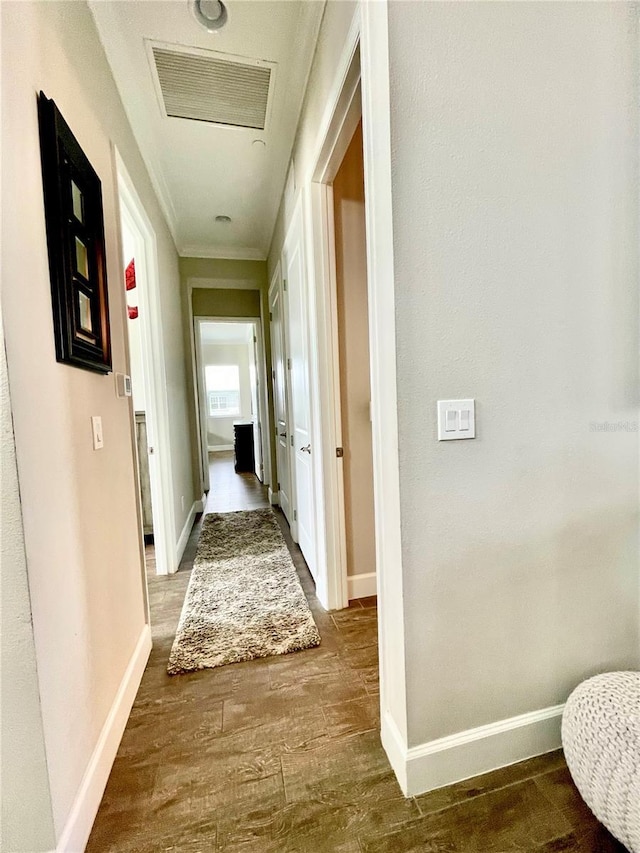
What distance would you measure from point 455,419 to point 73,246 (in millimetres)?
1324

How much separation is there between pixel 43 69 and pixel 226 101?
128 cm

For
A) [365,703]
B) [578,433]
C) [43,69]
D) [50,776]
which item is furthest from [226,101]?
[365,703]

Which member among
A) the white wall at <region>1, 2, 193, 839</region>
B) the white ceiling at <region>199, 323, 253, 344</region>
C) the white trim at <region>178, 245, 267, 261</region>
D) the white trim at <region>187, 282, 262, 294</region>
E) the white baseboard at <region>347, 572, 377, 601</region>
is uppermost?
the white ceiling at <region>199, 323, 253, 344</region>

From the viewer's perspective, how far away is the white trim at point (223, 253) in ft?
12.7

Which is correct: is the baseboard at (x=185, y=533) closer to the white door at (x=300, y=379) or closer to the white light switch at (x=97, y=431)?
the white door at (x=300, y=379)

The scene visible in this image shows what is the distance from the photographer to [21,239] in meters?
0.93

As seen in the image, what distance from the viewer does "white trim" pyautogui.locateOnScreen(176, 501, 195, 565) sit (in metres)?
2.81

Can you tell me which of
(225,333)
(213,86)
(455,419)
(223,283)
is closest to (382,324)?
(455,419)

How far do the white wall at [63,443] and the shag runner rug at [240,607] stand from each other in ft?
1.12

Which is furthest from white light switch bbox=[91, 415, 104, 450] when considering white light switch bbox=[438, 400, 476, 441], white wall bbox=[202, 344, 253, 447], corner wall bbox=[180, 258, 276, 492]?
white wall bbox=[202, 344, 253, 447]

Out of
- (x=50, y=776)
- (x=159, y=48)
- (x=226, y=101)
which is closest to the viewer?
(x=50, y=776)

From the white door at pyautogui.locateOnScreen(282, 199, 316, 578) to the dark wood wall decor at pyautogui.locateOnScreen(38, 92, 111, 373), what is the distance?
1077 millimetres

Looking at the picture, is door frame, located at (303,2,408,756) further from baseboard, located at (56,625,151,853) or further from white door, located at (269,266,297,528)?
white door, located at (269,266,297,528)

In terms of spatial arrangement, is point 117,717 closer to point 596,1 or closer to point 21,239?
point 21,239
